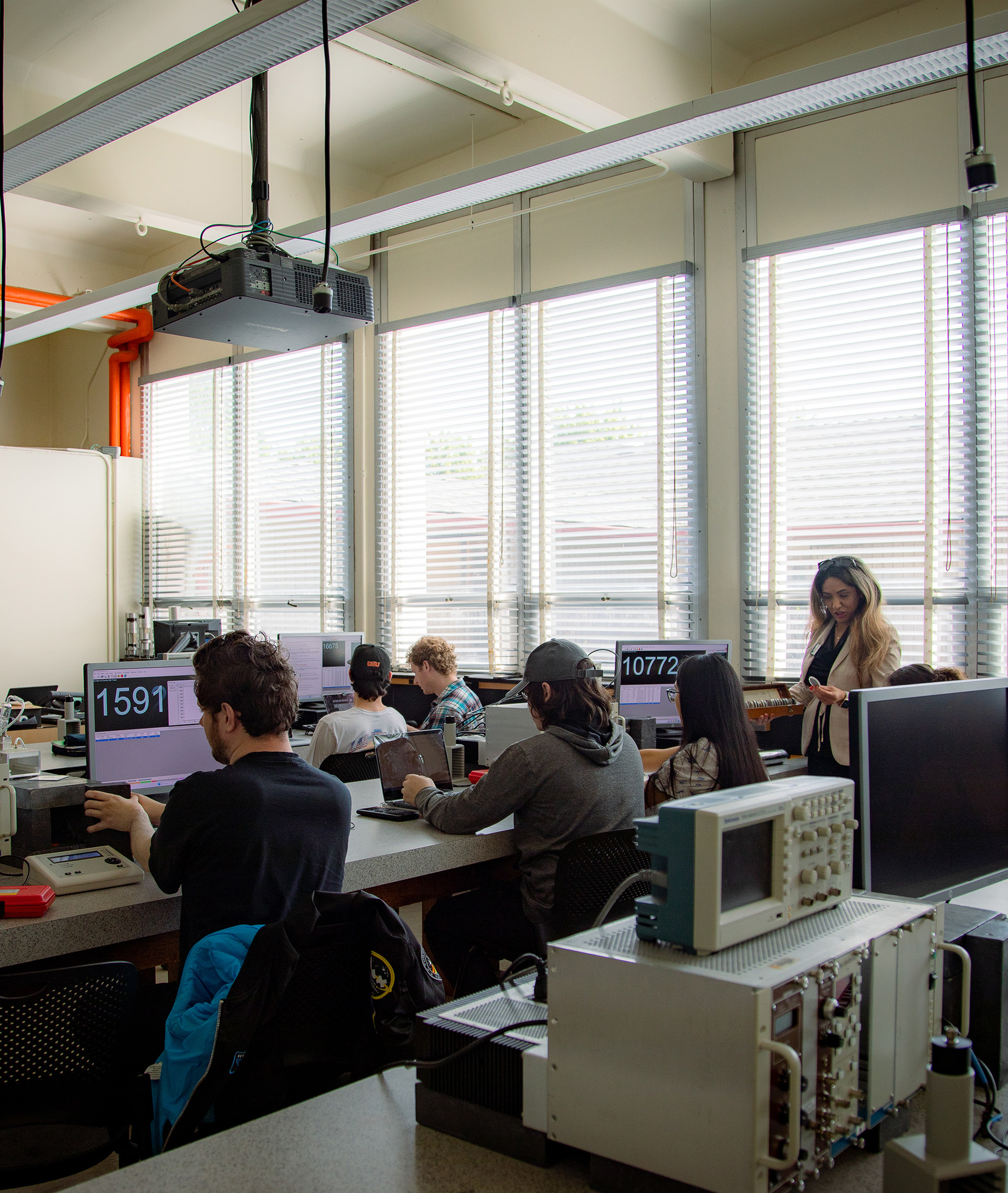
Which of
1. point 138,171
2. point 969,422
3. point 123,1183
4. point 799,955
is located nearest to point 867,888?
point 799,955

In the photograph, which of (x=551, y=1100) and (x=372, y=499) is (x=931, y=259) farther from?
(x=551, y=1100)

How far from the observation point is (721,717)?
2.55 m

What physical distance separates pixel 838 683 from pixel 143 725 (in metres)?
2.45

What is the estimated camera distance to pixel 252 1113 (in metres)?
1.67

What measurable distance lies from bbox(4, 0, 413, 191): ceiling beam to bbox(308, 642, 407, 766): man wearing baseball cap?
204 centimetres

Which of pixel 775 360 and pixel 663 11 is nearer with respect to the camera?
pixel 663 11

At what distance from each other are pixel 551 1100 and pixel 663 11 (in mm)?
4626

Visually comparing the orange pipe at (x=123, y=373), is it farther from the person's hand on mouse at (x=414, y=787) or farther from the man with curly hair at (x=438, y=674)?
the person's hand on mouse at (x=414, y=787)

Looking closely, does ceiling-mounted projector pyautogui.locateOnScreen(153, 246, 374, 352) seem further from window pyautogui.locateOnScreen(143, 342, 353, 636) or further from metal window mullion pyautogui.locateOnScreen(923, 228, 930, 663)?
window pyautogui.locateOnScreen(143, 342, 353, 636)

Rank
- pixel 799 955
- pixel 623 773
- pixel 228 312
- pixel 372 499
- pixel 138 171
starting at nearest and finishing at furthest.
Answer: pixel 799 955 < pixel 623 773 < pixel 228 312 < pixel 138 171 < pixel 372 499

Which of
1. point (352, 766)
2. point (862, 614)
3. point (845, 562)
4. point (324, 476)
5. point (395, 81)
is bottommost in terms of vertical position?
point (352, 766)

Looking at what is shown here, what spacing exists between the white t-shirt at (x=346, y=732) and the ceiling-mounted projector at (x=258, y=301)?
1.44 meters

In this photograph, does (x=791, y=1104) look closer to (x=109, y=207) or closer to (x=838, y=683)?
(x=838, y=683)

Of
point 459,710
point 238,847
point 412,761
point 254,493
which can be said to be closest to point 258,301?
point 412,761
